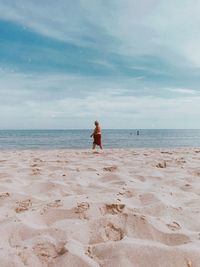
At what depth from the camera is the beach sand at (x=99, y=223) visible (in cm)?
226

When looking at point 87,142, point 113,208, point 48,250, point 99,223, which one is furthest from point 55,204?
point 87,142

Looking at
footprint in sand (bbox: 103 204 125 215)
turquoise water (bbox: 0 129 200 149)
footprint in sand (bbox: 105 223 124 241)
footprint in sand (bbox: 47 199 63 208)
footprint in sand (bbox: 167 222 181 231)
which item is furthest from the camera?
turquoise water (bbox: 0 129 200 149)

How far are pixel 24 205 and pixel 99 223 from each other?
1.09m

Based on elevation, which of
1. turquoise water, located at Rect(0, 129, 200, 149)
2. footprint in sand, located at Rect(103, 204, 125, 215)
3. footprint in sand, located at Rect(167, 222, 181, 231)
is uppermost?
footprint in sand, located at Rect(103, 204, 125, 215)

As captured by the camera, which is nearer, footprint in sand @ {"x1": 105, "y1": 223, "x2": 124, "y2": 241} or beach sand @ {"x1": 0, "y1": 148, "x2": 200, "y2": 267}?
beach sand @ {"x1": 0, "y1": 148, "x2": 200, "y2": 267}

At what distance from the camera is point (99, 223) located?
2893mm

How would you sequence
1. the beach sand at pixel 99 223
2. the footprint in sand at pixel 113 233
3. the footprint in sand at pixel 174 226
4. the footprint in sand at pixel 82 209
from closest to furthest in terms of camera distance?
the beach sand at pixel 99 223 < the footprint in sand at pixel 113 233 < the footprint in sand at pixel 174 226 < the footprint in sand at pixel 82 209

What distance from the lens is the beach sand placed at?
226 centimetres

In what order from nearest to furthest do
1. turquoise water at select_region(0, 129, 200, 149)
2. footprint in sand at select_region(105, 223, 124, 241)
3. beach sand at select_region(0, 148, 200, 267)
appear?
beach sand at select_region(0, 148, 200, 267), footprint in sand at select_region(105, 223, 124, 241), turquoise water at select_region(0, 129, 200, 149)

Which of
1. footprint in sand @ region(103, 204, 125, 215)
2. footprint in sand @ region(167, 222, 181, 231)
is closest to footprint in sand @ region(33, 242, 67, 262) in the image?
footprint in sand @ region(103, 204, 125, 215)

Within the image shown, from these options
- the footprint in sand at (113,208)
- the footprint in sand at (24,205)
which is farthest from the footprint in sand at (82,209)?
the footprint in sand at (24,205)

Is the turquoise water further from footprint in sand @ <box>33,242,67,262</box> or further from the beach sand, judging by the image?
footprint in sand @ <box>33,242,67,262</box>

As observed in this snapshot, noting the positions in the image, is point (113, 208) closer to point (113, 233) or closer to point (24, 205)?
point (113, 233)

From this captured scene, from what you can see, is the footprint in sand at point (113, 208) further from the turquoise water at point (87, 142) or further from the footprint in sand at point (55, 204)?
the turquoise water at point (87, 142)
